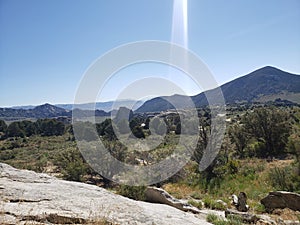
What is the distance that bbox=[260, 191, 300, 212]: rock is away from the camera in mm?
6955

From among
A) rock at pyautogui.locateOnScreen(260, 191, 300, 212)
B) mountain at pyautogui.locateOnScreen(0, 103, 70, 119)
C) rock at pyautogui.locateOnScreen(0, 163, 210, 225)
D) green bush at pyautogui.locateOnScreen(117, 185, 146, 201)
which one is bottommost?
green bush at pyautogui.locateOnScreen(117, 185, 146, 201)

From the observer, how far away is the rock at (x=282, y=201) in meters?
6.95

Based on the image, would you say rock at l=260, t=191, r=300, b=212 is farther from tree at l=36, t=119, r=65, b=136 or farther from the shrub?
tree at l=36, t=119, r=65, b=136

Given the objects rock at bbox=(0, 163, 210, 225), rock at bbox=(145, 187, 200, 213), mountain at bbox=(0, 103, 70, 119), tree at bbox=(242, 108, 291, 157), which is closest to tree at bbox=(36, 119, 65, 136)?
tree at bbox=(242, 108, 291, 157)

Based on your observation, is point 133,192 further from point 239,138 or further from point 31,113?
point 31,113

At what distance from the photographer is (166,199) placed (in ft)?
21.3

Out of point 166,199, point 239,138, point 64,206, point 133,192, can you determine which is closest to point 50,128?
point 239,138

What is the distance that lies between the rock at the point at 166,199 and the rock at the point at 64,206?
5.10 feet

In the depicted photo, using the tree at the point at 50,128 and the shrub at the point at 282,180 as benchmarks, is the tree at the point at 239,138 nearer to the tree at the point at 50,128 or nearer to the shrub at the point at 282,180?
the shrub at the point at 282,180

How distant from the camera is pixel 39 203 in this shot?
3.76m

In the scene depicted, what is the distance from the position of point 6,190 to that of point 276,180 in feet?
29.6

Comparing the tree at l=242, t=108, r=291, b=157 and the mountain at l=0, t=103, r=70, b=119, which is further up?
the mountain at l=0, t=103, r=70, b=119

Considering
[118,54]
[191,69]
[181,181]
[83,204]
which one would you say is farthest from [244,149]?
[83,204]

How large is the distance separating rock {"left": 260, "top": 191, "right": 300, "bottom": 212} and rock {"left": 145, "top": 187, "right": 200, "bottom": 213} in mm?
2350
